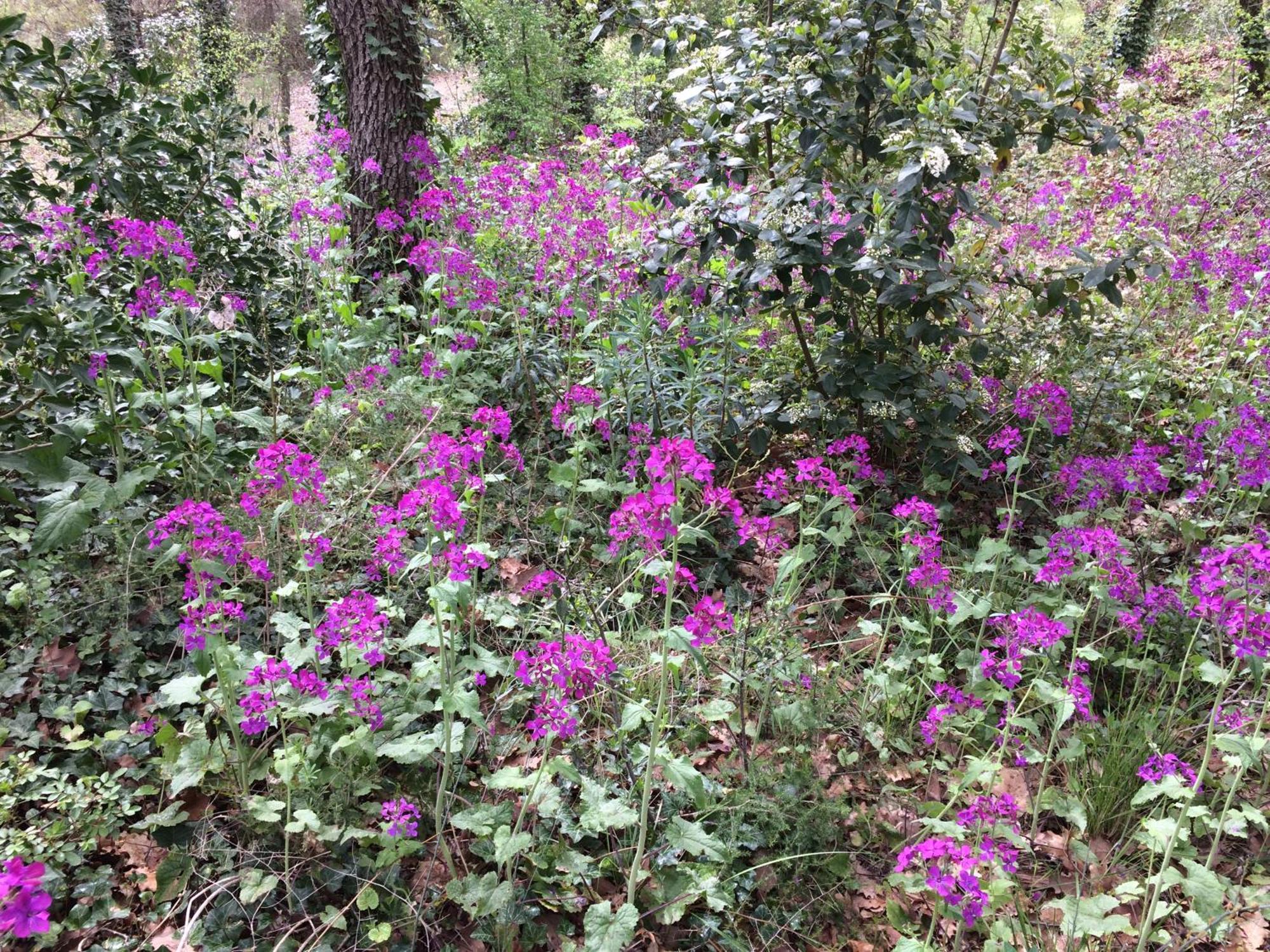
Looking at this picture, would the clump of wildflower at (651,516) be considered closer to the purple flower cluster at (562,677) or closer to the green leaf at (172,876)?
the purple flower cluster at (562,677)

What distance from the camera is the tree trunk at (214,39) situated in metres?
10.6

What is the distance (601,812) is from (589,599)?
75 centimetres

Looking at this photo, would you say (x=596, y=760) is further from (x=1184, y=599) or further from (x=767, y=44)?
(x=767, y=44)

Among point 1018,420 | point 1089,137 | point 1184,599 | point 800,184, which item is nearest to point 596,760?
point 1184,599

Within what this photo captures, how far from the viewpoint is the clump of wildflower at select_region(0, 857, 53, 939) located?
93cm

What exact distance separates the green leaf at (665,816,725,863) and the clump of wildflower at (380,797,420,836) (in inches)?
23.4

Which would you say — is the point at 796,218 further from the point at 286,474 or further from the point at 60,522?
the point at 60,522

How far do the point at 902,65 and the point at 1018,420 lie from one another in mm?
1720

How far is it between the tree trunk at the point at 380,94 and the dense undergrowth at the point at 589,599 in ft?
0.89

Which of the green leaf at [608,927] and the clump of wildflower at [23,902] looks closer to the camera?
the clump of wildflower at [23,902]

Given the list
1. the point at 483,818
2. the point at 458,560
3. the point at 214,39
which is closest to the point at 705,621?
the point at 458,560

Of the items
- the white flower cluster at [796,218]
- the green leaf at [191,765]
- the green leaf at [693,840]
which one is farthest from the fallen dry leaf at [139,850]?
the white flower cluster at [796,218]

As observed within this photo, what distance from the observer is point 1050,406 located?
3.30m

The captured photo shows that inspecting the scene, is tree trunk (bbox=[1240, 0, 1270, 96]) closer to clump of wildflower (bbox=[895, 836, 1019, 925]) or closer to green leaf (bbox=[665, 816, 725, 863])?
clump of wildflower (bbox=[895, 836, 1019, 925])
